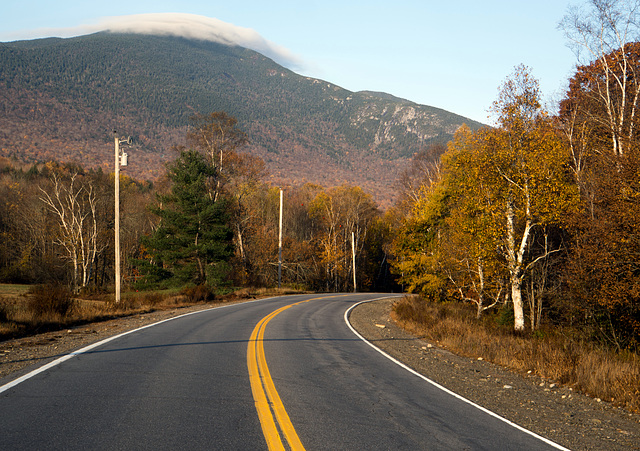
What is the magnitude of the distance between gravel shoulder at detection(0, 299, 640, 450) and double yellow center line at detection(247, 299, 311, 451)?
3.63m

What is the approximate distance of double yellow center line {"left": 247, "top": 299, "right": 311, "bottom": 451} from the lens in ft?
16.0

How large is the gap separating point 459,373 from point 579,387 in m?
2.43

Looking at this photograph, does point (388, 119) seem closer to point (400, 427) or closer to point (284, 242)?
point (284, 242)

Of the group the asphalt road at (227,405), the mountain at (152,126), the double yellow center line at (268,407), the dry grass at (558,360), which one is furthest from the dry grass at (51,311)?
the mountain at (152,126)

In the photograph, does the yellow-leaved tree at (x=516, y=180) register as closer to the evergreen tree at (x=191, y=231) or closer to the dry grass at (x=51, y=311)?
the dry grass at (x=51, y=311)

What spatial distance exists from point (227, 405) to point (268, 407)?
0.58m

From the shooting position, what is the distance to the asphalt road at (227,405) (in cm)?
483

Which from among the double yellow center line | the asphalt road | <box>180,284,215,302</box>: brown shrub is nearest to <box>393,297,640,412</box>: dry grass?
the asphalt road

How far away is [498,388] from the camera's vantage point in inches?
348

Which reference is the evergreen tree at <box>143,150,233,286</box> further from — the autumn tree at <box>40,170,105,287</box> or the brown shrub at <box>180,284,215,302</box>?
the brown shrub at <box>180,284,215,302</box>

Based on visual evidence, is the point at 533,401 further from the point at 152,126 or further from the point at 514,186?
the point at 152,126

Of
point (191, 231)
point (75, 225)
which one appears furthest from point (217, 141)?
point (75, 225)

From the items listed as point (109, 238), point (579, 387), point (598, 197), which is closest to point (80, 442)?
point (579, 387)

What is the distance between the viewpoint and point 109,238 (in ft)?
149
